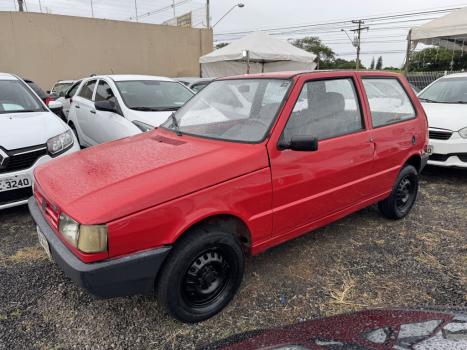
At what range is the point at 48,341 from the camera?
2.22 meters

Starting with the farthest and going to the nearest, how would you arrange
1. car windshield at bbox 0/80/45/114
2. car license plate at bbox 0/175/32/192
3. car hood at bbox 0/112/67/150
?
1. car windshield at bbox 0/80/45/114
2. car hood at bbox 0/112/67/150
3. car license plate at bbox 0/175/32/192

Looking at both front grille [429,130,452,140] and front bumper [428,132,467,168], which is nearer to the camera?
front bumper [428,132,467,168]

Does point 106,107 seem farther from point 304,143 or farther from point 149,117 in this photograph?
point 304,143

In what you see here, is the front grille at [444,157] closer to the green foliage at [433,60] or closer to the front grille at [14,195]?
the front grille at [14,195]

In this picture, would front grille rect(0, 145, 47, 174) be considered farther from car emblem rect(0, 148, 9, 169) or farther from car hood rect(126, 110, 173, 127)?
car hood rect(126, 110, 173, 127)

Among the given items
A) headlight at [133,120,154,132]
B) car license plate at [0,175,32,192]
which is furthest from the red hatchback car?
headlight at [133,120,154,132]

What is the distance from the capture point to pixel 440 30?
37.5 ft

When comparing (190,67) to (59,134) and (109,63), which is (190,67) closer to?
(109,63)

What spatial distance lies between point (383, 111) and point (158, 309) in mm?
2712

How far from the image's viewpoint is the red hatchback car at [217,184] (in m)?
2.00

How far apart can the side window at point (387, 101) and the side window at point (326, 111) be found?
246 mm

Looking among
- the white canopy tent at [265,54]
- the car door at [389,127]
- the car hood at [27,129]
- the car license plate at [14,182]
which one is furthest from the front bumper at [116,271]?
the white canopy tent at [265,54]

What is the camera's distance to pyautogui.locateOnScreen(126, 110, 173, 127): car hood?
4941 millimetres

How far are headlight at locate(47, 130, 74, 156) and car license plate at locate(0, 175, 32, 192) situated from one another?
1.37ft
